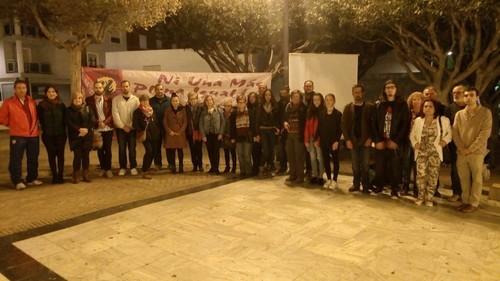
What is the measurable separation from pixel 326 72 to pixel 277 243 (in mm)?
5625

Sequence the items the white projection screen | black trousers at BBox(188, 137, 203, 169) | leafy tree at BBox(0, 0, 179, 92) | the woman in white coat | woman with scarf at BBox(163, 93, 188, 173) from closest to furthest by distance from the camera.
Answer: the woman in white coat < woman with scarf at BBox(163, 93, 188, 173) < black trousers at BBox(188, 137, 203, 169) < the white projection screen < leafy tree at BBox(0, 0, 179, 92)

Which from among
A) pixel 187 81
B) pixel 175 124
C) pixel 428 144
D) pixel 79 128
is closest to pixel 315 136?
pixel 428 144

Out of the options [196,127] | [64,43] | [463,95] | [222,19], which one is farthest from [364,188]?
[64,43]

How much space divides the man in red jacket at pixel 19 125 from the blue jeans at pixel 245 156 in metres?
3.80

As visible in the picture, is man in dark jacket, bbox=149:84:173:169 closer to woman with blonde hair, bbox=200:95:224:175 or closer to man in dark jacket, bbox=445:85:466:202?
woman with blonde hair, bbox=200:95:224:175

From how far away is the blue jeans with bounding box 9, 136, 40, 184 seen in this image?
283 inches

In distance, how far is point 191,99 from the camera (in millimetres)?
8703

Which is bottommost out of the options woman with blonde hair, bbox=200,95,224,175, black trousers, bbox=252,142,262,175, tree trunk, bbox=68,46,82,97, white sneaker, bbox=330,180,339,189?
white sneaker, bbox=330,180,339,189

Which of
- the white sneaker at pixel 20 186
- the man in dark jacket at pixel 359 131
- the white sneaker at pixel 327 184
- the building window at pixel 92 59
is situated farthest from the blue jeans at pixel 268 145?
the building window at pixel 92 59

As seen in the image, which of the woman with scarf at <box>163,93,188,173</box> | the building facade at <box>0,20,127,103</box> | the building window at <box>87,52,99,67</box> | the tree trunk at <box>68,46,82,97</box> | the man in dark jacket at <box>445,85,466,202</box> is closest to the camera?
the man in dark jacket at <box>445,85,466,202</box>

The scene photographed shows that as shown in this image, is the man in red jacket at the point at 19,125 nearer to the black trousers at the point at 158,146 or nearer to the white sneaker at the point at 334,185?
the black trousers at the point at 158,146

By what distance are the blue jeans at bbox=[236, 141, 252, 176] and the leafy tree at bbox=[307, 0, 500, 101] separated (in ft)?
14.2

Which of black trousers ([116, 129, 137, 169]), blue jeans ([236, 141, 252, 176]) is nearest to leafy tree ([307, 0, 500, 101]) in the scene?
blue jeans ([236, 141, 252, 176])

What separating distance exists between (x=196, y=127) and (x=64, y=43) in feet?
Answer: 24.2
